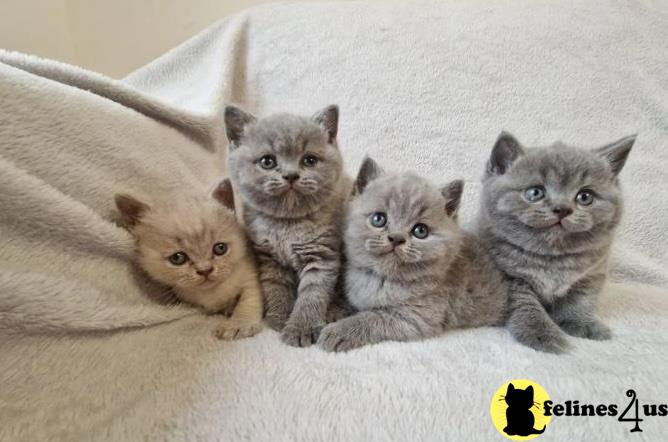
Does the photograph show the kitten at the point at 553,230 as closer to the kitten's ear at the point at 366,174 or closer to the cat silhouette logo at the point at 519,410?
the cat silhouette logo at the point at 519,410

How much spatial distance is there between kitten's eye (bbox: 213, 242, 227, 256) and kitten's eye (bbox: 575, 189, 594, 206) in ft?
2.58

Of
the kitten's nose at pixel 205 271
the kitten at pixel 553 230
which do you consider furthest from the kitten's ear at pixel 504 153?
the kitten's nose at pixel 205 271

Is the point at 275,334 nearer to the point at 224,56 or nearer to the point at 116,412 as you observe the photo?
the point at 116,412

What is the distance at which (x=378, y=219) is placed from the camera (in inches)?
39.3

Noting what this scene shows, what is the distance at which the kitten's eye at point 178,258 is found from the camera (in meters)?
1.03

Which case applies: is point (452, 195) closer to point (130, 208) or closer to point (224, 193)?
point (224, 193)

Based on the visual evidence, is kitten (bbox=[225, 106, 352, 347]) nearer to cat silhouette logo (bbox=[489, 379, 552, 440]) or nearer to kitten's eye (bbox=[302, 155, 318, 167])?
kitten's eye (bbox=[302, 155, 318, 167])

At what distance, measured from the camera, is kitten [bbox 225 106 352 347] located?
1.05 metres

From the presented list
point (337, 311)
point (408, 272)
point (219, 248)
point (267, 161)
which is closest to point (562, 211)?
point (408, 272)

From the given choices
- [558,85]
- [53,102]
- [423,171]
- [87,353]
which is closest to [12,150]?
[53,102]

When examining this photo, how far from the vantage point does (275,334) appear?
1024 millimetres

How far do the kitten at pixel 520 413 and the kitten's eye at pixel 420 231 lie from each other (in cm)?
34

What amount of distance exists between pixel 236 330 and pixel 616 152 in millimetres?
922

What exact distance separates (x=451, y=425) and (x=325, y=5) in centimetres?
145
